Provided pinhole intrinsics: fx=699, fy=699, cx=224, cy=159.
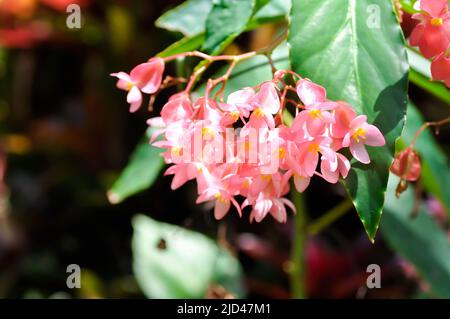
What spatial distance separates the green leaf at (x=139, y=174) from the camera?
0.95 metres

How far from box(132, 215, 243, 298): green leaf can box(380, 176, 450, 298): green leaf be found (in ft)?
1.10

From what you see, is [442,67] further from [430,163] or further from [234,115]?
[430,163]

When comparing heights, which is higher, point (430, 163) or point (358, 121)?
point (358, 121)

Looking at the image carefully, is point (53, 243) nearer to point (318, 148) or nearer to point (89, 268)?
point (89, 268)

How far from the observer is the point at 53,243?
1.75 meters

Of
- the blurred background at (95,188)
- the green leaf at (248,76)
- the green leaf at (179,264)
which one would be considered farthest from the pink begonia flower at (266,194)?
the blurred background at (95,188)

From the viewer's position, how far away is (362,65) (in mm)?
655

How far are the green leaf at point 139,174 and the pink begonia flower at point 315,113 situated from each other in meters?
0.39

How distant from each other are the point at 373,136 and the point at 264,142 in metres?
0.10

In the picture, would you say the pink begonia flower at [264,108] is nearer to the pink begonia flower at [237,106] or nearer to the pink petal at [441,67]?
the pink begonia flower at [237,106]

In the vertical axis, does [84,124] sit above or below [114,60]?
below

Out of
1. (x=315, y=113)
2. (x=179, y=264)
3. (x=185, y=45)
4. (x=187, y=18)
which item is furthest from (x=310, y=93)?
(x=179, y=264)
